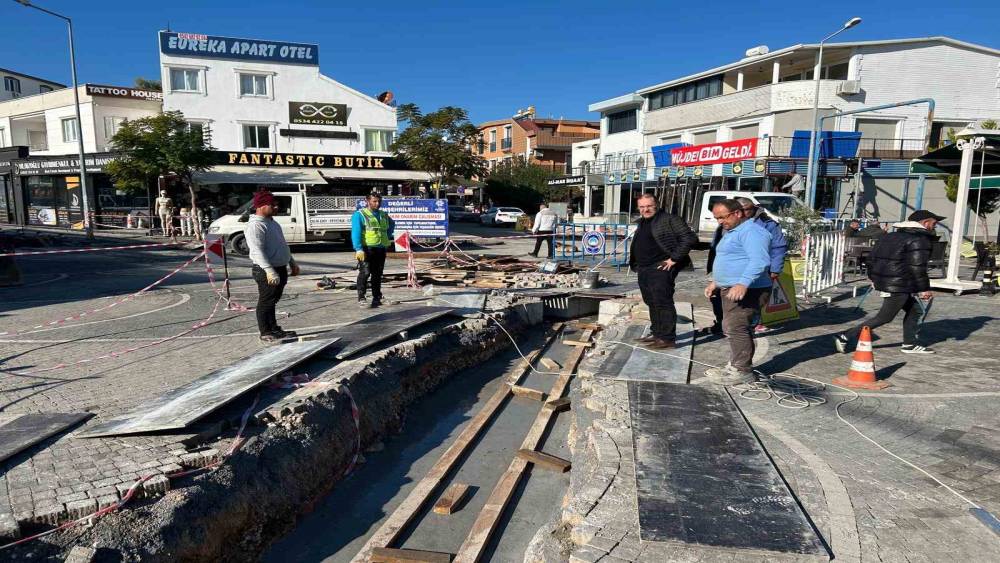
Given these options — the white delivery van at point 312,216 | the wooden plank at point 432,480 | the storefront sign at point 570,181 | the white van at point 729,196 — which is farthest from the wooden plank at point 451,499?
the storefront sign at point 570,181

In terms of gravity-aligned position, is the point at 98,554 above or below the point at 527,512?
above

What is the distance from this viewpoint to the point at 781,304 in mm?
8156

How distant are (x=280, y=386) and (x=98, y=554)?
2.32m

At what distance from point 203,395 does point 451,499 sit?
82.2 inches

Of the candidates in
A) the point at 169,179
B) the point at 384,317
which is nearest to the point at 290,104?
the point at 169,179

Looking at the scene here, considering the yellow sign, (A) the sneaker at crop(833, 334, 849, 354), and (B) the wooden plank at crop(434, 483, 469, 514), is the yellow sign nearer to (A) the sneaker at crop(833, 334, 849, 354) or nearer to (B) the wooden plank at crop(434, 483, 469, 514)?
(A) the sneaker at crop(833, 334, 849, 354)

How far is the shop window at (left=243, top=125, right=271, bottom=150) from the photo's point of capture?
1235 inches

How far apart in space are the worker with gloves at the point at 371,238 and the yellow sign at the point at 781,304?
18.4 ft

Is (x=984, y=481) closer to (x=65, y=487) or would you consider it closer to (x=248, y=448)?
(x=248, y=448)

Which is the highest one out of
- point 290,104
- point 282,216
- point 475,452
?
point 290,104

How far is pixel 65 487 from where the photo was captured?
10.6 feet

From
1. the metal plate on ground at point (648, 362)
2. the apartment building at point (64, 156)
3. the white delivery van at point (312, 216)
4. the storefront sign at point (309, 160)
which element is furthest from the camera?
the apartment building at point (64, 156)

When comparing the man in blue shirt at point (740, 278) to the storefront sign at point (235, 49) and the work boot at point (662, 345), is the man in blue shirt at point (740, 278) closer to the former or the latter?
the work boot at point (662, 345)

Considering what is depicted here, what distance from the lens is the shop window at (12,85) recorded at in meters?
49.9
